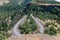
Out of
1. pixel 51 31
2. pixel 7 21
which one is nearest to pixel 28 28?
pixel 51 31

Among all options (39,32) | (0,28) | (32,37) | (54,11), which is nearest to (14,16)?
(54,11)

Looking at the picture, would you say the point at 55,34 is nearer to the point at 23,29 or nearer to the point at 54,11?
the point at 23,29

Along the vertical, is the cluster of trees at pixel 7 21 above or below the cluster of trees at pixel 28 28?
below

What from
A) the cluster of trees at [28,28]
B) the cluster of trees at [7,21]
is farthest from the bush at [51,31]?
the cluster of trees at [7,21]

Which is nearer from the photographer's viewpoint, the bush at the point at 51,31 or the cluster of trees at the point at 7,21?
the bush at the point at 51,31

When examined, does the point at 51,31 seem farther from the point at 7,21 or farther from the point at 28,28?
the point at 7,21

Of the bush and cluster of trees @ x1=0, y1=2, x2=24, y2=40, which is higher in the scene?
the bush

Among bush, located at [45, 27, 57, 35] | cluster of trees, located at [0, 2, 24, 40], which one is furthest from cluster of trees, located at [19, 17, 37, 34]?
cluster of trees, located at [0, 2, 24, 40]

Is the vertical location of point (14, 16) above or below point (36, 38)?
below

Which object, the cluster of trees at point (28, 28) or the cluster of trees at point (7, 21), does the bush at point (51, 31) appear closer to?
the cluster of trees at point (28, 28)

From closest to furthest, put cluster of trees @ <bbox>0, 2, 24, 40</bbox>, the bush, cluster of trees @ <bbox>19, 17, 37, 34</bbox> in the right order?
1. the bush
2. cluster of trees @ <bbox>19, 17, 37, 34</bbox>
3. cluster of trees @ <bbox>0, 2, 24, 40</bbox>

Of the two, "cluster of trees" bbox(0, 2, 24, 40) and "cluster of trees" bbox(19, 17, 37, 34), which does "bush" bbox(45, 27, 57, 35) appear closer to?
"cluster of trees" bbox(19, 17, 37, 34)
